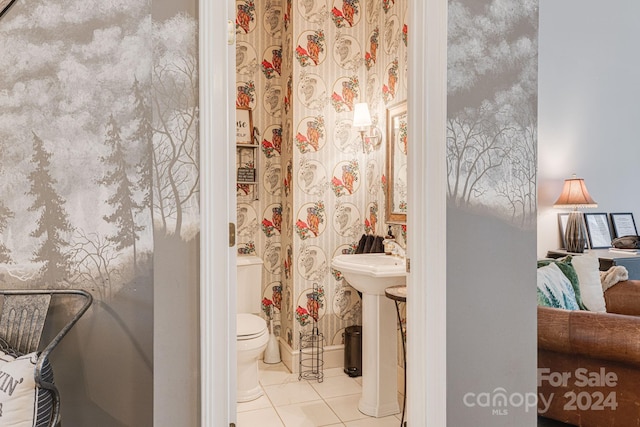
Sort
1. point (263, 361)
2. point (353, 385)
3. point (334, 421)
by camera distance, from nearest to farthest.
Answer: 1. point (334, 421)
2. point (353, 385)
3. point (263, 361)

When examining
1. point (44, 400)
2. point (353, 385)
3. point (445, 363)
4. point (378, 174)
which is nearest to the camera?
point (44, 400)

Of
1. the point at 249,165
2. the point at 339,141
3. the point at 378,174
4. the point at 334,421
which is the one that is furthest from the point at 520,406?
the point at 249,165

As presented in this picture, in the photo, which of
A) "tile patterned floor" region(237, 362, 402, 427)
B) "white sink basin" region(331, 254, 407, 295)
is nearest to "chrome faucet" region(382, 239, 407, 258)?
"white sink basin" region(331, 254, 407, 295)

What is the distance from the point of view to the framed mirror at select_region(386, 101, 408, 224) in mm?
2922

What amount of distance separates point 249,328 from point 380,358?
839 millimetres

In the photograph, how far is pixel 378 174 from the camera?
3311 millimetres

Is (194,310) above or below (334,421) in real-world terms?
above

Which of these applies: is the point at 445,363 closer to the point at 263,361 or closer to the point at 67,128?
the point at 67,128

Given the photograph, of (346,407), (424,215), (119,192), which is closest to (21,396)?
(119,192)

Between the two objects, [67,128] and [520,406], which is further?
[520,406]

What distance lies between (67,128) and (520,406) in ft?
6.46

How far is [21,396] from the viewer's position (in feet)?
4.15

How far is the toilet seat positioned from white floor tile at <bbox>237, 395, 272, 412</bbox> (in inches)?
17.5

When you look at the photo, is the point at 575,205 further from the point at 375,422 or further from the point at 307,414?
the point at 307,414
